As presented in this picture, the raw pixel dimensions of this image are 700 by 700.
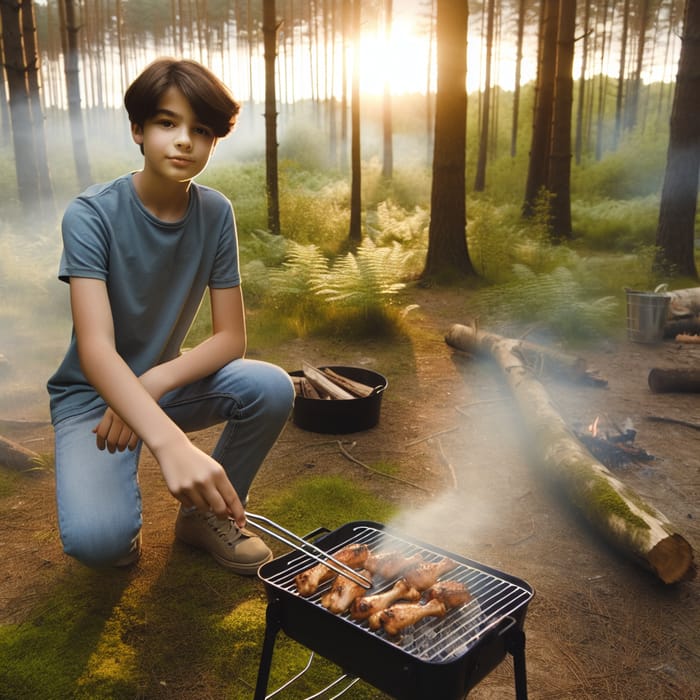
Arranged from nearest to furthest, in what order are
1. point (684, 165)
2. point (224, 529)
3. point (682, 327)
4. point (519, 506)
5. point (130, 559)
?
point (130, 559) → point (224, 529) → point (519, 506) → point (682, 327) → point (684, 165)

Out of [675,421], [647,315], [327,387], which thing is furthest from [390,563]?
[647,315]

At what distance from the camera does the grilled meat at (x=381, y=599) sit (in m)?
1.85

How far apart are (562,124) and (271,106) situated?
624 centimetres

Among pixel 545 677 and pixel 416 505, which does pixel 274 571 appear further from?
pixel 416 505

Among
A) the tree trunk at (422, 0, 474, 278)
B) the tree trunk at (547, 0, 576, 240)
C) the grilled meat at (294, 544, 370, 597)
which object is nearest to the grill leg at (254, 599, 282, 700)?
the grilled meat at (294, 544, 370, 597)

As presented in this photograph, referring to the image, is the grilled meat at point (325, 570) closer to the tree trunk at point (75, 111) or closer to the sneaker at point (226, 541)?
the sneaker at point (226, 541)

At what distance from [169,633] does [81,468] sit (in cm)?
77

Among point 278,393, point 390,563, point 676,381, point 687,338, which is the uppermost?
point 278,393

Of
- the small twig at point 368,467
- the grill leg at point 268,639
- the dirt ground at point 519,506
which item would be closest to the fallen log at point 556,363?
the dirt ground at point 519,506

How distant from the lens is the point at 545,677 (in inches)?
96.0

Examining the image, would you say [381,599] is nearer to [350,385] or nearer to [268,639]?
[268,639]

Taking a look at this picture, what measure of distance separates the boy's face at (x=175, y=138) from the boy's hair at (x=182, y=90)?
23 mm

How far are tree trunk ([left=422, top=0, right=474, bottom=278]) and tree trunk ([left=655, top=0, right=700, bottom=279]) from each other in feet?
10.3

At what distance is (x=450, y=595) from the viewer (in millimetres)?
1901
